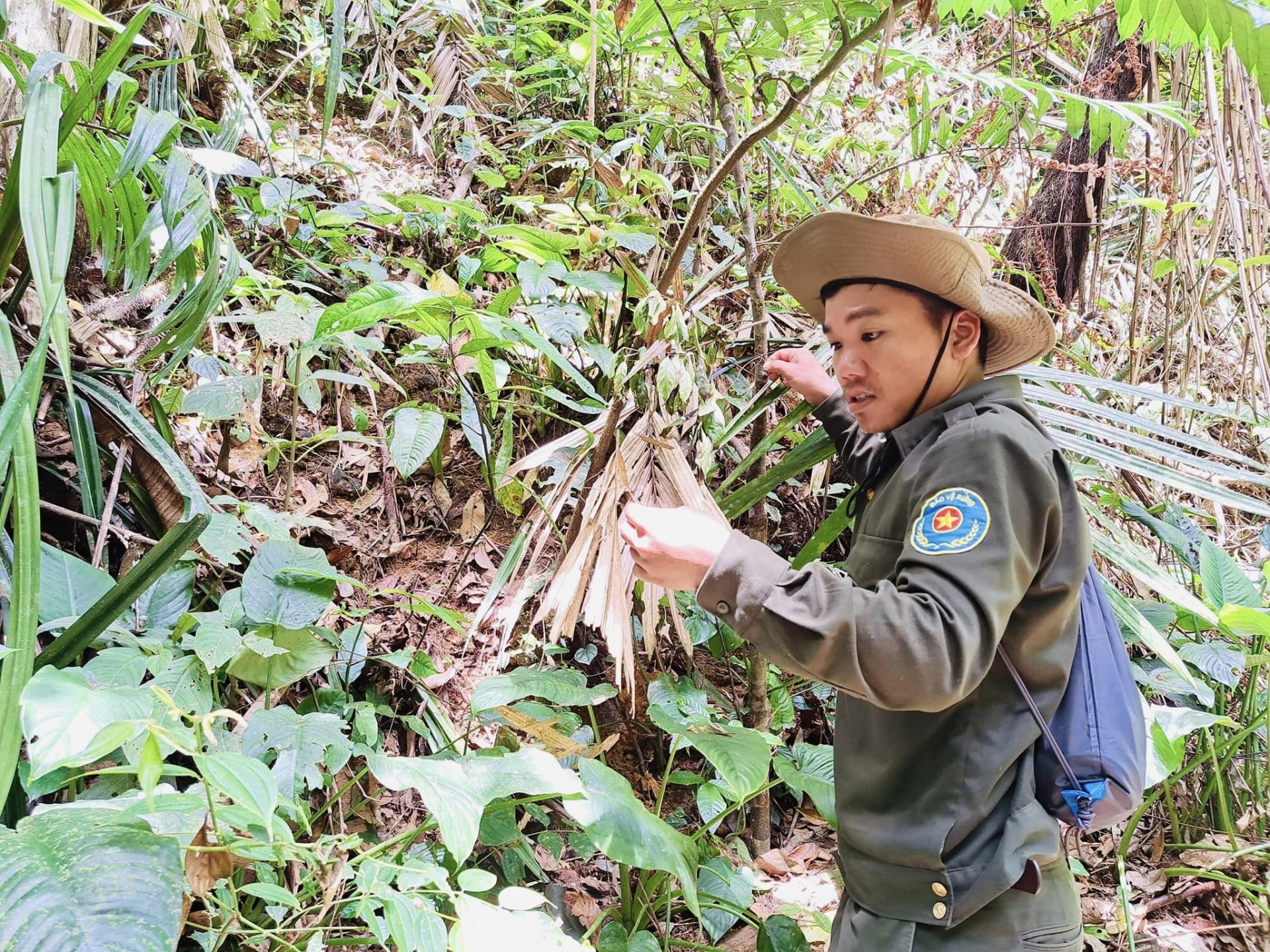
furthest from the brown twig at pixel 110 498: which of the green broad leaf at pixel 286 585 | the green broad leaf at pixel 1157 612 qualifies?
the green broad leaf at pixel 1157 612

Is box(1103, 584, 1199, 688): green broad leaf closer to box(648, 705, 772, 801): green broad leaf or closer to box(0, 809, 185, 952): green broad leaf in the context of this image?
box(648, 705, 772, 801): green broad leaf

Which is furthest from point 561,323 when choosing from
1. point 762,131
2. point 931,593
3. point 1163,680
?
point 1163,680

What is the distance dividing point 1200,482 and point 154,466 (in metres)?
2.20

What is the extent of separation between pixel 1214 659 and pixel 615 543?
166cm

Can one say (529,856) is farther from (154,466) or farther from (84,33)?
(84,33)

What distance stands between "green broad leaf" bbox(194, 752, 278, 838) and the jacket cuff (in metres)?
0.56

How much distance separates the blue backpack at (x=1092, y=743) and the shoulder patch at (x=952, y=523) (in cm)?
23

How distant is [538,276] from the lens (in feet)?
6.52

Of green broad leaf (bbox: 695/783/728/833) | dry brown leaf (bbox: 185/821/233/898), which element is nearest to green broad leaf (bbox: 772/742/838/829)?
green broad leaf (bbox: 695/783/728/833)

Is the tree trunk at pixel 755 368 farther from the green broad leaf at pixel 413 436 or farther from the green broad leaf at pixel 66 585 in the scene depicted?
the green broad leaf at pixel 66 585

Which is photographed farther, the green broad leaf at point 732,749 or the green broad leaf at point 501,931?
the green broad leaf at point 732,749

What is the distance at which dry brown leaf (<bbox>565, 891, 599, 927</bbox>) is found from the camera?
1.98 m

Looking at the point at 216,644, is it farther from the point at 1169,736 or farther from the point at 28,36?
the point at 1169,736

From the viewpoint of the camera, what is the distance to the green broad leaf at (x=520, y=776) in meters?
1.39
